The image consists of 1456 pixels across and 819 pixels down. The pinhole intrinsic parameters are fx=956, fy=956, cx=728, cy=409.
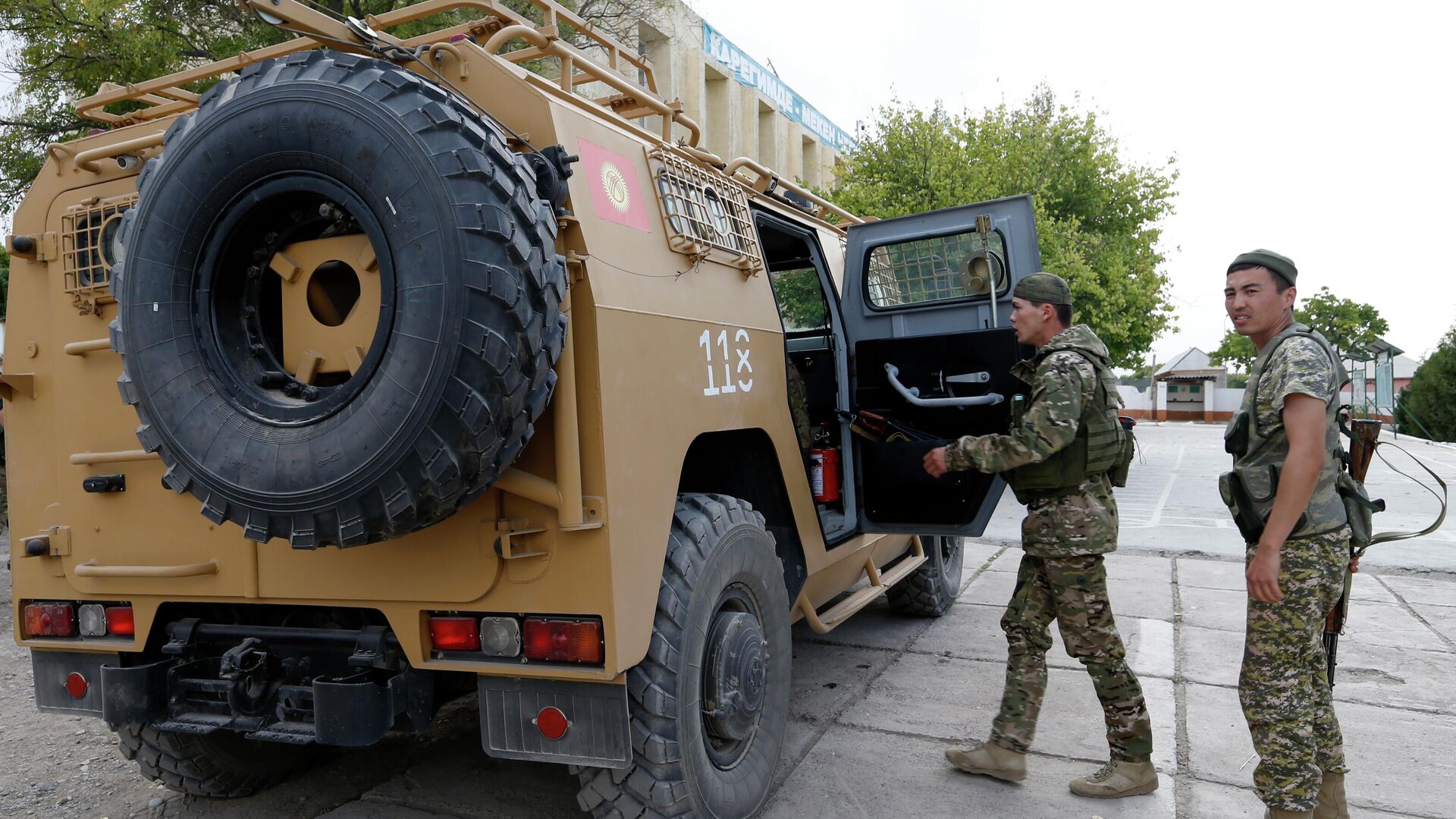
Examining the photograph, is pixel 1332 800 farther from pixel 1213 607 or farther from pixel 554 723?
pixel 1213 607

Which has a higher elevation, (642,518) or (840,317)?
(840,317)

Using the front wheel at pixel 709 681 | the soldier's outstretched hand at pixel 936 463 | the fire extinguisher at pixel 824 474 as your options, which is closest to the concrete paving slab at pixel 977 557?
the fire extinguisher at pixel 824 474

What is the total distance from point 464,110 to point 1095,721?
3.70 metres

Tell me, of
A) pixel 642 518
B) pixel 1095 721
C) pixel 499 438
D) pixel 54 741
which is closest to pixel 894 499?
pixel 1095 721

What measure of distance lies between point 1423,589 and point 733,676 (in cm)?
700

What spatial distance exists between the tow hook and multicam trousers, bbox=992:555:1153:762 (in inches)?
102

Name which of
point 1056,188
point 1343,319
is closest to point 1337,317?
point 1343,319

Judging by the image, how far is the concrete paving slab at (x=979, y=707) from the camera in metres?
4.10

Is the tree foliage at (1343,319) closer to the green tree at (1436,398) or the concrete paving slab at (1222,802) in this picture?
the green tree at (1436,398)

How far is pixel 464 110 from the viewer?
2.43 m

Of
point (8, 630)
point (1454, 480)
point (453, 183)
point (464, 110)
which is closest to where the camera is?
point (453, 183)

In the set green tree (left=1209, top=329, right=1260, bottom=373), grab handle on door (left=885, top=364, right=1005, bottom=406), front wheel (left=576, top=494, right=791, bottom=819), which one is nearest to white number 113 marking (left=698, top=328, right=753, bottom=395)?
front wheel (left=576, top=494, right=791, bottom=819)

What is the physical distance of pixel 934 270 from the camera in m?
4.81

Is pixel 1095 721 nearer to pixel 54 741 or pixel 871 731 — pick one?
pixel 871 731
